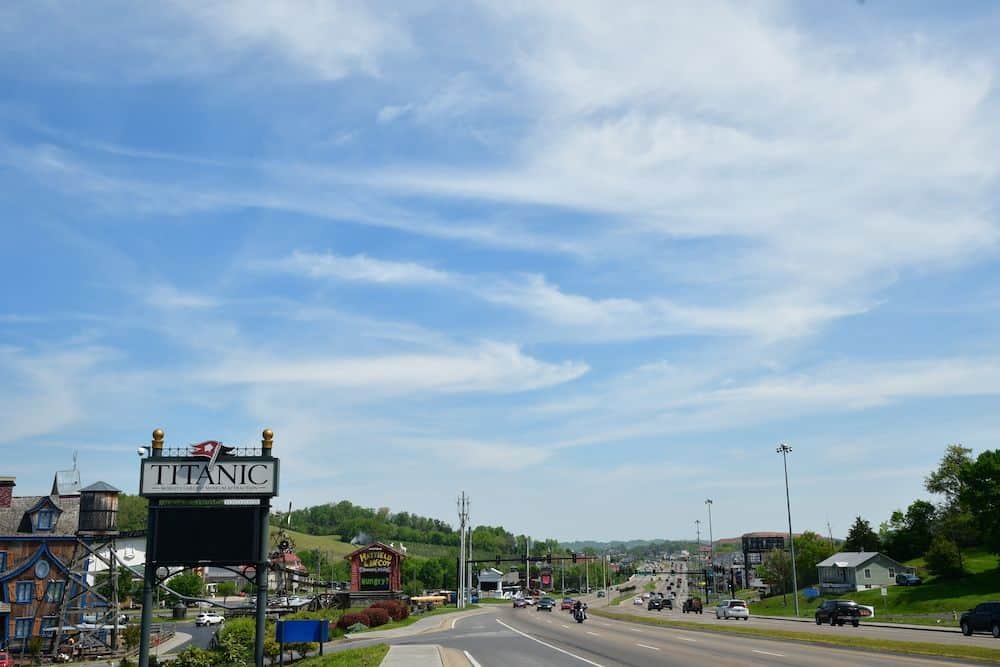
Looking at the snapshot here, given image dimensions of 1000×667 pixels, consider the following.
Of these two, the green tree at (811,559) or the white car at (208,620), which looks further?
the green tree at (811,559)

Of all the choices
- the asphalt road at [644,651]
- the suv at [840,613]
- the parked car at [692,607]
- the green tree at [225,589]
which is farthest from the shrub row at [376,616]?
the green tree at [225,589]

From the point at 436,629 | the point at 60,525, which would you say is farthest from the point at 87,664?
the point at 436,629

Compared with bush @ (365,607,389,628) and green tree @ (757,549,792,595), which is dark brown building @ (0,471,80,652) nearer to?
bush @ (365,607,389,628)

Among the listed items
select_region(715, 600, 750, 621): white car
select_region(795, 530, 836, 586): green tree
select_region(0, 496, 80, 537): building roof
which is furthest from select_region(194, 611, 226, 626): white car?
select_region(795, 530, 836, 586): green tree

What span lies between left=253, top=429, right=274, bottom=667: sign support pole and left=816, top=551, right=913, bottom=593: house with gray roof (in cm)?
9206

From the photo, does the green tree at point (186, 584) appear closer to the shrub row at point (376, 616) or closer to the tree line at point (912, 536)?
the shrub row at point (376, 616)

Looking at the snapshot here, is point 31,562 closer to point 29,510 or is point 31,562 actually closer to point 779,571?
point 29,510

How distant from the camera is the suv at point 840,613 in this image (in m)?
54.9

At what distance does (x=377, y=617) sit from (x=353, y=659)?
3903 centimetres

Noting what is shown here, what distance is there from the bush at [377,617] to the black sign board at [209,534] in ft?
130

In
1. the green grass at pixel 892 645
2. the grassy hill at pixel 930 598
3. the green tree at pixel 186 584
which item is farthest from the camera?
the green tree at pixel 186 584

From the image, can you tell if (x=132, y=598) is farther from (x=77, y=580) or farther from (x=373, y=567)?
(x=77, y=580)

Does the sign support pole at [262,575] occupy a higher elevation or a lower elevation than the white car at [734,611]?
higher

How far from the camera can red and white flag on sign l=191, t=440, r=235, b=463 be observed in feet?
103
